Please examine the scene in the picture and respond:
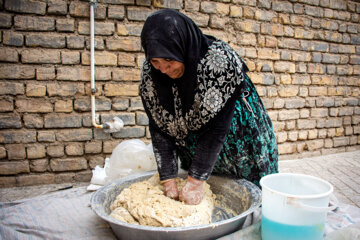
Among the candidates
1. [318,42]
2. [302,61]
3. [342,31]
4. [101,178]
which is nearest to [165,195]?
[101,178]

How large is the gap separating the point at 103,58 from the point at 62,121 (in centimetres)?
70

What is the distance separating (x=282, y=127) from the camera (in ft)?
10.3

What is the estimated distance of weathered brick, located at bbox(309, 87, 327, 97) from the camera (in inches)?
130

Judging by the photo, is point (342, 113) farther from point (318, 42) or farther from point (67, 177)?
point (67, 177)

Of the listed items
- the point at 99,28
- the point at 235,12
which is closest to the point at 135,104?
the point at 99,28

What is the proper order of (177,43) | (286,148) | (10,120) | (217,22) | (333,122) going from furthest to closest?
(333,122) → (286,148) → (217,22) → (10,120) → (177,43)

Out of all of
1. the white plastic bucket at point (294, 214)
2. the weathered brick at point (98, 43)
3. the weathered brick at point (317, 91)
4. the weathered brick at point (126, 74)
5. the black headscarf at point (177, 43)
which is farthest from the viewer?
the weathered brick at point (317, 91)

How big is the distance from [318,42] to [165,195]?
296 centimetres

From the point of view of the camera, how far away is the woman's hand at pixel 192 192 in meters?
1.40

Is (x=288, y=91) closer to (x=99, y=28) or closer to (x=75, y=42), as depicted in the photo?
(x=99, y=28)

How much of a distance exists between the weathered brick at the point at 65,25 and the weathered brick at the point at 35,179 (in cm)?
135

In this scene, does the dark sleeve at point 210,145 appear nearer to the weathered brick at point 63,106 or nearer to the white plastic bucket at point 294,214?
the white plastic bucket at point 294,214

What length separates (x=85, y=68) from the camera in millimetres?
2309

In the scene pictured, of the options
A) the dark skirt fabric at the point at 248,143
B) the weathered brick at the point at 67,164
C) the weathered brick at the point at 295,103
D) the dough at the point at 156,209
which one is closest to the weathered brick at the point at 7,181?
the weathered brick at the point at 67,164
